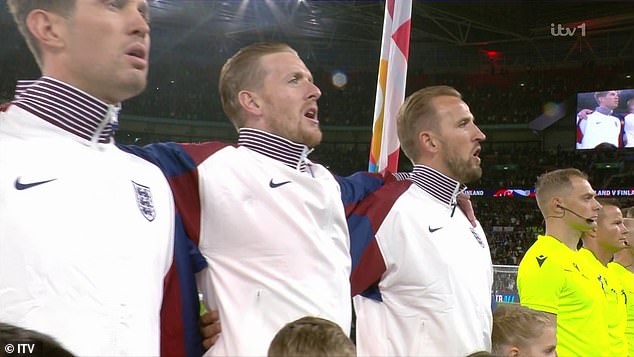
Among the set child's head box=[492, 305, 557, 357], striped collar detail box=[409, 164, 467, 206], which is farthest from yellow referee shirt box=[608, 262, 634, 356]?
striped collar detail box=[409, 164, 467, 206]

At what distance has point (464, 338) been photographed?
224 centimetres

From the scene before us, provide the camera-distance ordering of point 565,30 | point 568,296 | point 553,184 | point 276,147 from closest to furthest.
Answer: point 276,147, point 568,296, point 553,184, point 565,30

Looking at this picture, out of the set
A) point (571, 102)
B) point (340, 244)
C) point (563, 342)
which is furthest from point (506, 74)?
point (340, 244)

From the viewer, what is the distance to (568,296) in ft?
10.8

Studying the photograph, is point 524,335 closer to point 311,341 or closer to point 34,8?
point 311,341

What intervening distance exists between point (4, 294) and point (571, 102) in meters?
18.6

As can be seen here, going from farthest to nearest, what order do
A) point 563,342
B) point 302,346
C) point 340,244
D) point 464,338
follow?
point 563,342
point 464,338
point 340,244
point 302,346

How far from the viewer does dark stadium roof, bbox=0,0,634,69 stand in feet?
52.2

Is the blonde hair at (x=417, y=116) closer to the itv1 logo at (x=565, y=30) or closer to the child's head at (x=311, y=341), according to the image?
the child's head at (x=311, y=341)

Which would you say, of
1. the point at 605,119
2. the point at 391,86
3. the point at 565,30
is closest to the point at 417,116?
the point at 391,86

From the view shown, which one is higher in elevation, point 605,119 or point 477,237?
point 477,237

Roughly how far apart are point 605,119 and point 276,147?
1563 centimetres

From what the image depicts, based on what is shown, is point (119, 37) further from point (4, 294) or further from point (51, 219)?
point (4, 294)

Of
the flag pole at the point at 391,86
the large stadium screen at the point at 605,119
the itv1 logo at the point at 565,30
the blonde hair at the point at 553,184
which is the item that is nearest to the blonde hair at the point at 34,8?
the flag pole at the point at 391,86
